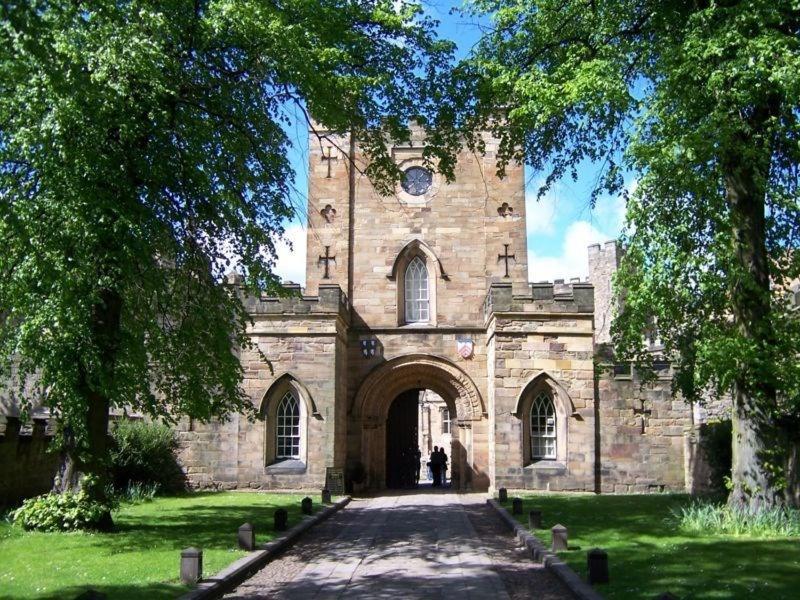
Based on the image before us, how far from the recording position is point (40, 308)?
1014cm

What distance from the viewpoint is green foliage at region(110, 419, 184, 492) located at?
19328mm

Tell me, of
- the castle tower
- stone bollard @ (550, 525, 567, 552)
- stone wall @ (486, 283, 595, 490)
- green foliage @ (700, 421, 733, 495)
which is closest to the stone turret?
the castle tower

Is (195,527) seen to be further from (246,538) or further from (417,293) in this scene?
(417,293)

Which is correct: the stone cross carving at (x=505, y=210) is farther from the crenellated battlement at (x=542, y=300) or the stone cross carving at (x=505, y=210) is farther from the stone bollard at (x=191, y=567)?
the stone bollard at (x=191, y=567)

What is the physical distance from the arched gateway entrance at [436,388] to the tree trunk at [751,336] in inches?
416

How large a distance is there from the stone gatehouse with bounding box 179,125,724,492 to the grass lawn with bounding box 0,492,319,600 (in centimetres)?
497

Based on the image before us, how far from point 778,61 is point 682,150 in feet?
5.35

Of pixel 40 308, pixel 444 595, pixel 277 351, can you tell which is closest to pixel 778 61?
pixel 444 595

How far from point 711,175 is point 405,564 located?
7293 millimetres

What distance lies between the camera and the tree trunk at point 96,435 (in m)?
11.5

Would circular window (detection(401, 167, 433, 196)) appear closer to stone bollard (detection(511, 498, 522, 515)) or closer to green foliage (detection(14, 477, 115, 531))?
stone bollard (detection(511, 498, 522, 515))

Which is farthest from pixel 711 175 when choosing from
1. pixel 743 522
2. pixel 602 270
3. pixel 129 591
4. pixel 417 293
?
pixel 602 270

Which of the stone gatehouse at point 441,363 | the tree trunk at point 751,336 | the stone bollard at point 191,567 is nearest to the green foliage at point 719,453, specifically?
the stone gatehouse at point 441,363

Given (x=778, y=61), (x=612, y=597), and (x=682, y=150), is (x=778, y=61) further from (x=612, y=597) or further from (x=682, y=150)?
(x=612, y=597)
